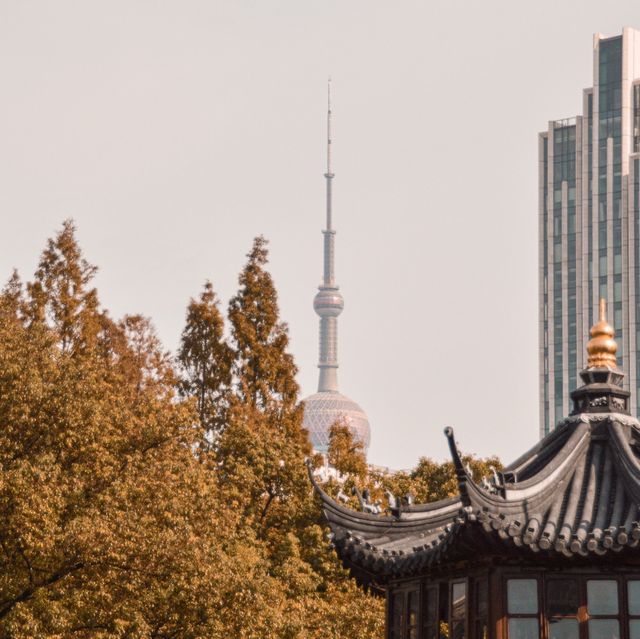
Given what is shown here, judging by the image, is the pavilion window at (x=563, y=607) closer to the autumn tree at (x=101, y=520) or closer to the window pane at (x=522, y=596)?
the window pane at (x=522, y=596)

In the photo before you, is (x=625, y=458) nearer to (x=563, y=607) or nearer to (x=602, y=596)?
(x=602, y=596)

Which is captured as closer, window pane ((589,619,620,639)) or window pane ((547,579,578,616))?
window pane ((589,619,620,639))

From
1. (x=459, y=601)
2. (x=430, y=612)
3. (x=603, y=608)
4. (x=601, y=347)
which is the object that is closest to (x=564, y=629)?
(x=603, y=608)

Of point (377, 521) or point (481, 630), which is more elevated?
point (377, 521)

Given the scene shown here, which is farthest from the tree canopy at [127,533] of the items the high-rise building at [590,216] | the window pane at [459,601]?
the high-rise building at [590,216]

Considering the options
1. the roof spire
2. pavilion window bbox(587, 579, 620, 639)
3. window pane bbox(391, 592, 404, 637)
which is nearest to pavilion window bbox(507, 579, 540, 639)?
pavilion window bbox(587, 579, 620, 639)

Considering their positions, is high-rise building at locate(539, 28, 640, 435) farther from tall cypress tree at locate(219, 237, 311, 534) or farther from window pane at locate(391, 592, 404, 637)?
window pane at locate(391, 592, 404, 637)
